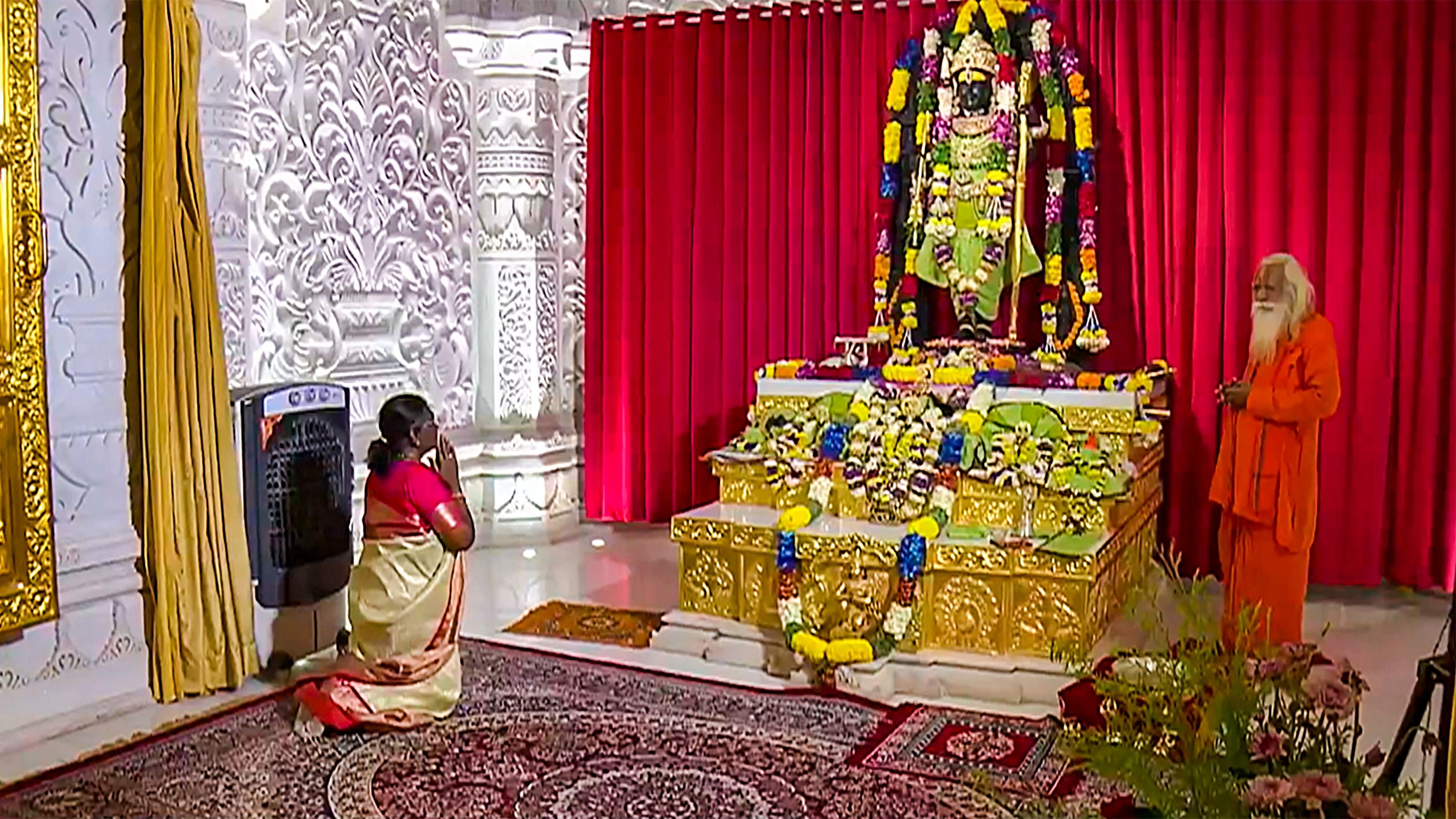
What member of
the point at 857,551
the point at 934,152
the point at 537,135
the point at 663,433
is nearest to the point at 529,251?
the point at 537,135

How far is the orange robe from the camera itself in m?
4.77

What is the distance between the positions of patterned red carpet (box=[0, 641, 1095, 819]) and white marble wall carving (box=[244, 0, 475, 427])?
79.4 inches

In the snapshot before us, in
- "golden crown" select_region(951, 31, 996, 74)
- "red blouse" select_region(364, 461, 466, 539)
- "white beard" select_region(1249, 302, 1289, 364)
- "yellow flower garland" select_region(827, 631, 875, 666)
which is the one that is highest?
"golden crown" select_region(951, 31, 996, 74)

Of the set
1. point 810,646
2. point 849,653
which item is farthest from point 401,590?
point 849,653

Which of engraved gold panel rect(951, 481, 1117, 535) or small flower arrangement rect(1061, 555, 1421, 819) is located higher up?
small flower arrangement rect(1061, 555, 1421, 819)

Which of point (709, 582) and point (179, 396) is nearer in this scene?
point (179, 396)

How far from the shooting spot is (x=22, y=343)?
174 inches

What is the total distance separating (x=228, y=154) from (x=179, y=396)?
1077 millimetres

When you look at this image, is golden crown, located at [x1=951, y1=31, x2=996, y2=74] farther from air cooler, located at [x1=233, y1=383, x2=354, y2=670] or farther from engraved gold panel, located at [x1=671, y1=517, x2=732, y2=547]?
air cooler, located at [x1=233, y1=383, x2=354, y2=670]

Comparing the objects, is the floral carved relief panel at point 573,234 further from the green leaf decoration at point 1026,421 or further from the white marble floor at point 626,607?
the green leaf decoration at point 1026,421

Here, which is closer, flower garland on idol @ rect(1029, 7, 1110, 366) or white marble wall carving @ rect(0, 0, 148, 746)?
white marble wall carving @ rect(0, 0, 148, 746)

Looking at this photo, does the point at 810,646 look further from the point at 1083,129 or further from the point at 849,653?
the point at 1083,129

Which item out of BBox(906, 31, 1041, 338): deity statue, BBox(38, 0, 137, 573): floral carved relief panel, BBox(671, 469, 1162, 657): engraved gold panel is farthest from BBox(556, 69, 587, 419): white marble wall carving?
BBox(38, 0, 137, 573): floral carved relief panel

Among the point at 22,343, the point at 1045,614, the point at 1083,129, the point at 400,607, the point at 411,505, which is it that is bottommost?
the point at 1045,614
